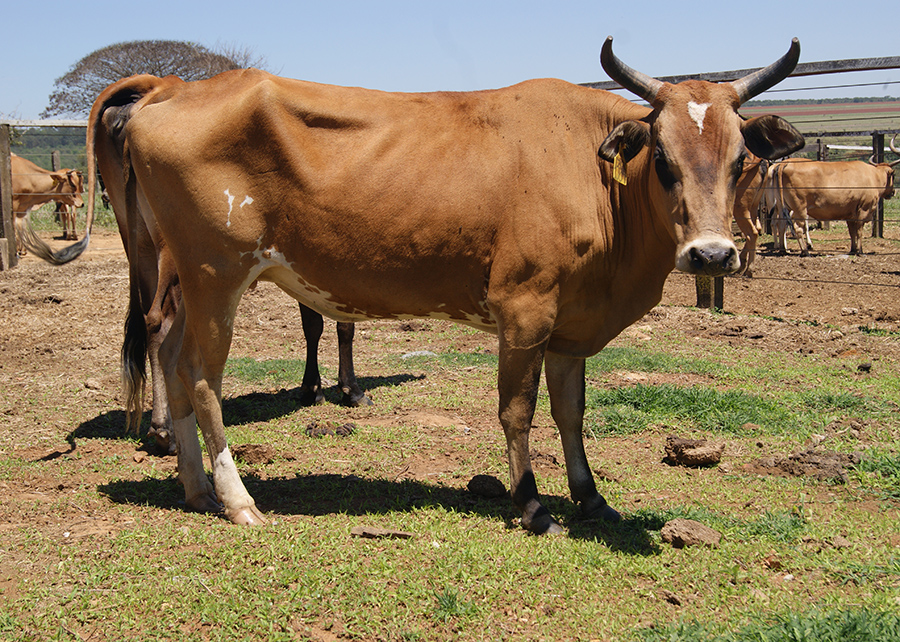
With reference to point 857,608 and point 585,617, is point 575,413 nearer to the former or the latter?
point 585,617

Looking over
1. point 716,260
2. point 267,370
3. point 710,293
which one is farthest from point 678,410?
point 710,293

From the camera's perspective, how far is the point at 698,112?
3.84 metres

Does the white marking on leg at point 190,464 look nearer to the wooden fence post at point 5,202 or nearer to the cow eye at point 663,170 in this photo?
the cow eye at point 663,170

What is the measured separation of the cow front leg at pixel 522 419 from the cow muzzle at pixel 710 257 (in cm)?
95

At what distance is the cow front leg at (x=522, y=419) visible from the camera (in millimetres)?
4172

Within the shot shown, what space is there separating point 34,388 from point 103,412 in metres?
1.04

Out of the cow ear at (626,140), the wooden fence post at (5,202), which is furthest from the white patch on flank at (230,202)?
the wooden fence post at (5,202)

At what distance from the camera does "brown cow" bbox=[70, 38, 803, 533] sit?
13.6ft

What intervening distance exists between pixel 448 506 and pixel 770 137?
8.97 feet

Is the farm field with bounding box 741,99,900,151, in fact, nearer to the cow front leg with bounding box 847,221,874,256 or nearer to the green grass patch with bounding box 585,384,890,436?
the green grass patch with bounding box 585,384,890,436

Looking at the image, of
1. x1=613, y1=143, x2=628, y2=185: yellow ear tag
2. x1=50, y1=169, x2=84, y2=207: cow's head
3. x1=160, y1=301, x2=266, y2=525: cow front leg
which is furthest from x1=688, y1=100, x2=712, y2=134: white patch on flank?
x1=50, y1=169, x2=84, y2=207: cow's head

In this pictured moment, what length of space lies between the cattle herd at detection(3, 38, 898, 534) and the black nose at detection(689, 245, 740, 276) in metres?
0.48

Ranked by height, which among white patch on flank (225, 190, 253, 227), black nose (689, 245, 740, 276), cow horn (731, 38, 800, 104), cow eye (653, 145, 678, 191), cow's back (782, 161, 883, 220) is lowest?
black nose (689, 245, 740, 276)

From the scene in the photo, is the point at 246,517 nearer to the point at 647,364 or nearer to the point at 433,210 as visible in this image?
the point at 433,210
